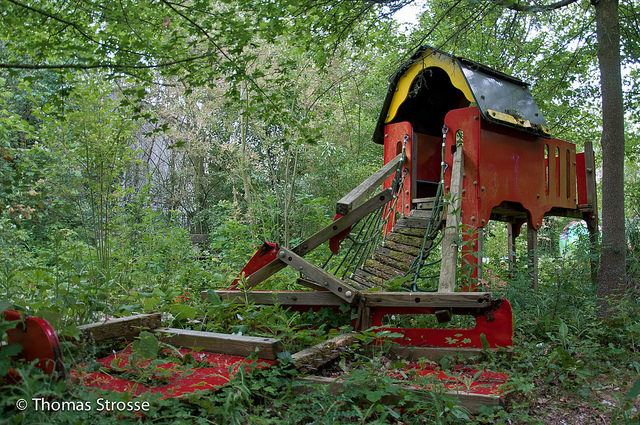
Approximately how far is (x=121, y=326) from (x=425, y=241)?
3.20 meters

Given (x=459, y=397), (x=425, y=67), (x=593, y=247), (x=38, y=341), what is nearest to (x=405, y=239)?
(x=593, y=247)

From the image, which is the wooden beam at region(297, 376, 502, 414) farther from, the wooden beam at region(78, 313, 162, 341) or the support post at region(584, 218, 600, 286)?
the support post at region(584, 218, 600, 286)

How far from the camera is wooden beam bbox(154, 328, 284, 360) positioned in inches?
119

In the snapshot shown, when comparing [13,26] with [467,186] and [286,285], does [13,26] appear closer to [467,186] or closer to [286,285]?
[286,285]

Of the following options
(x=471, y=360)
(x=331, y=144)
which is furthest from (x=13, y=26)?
(x=331, y=144)

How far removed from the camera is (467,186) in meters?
5.84

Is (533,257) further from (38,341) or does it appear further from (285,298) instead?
(38,341)

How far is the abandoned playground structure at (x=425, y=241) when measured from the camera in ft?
9.87

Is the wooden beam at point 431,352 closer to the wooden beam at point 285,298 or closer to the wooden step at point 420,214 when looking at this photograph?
the wooden beam at point 285,298

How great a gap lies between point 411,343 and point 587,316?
2111mm

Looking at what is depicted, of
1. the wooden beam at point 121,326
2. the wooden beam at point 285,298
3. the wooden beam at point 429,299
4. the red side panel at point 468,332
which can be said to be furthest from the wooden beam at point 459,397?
the wooden beam at point 121,326

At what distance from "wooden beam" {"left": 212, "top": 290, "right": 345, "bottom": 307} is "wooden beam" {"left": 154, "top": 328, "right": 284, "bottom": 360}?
73cm

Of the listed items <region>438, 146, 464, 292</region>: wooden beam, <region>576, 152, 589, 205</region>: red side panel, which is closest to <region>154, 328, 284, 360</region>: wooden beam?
<region>438, 146, 464, 292</region>: wooden beam

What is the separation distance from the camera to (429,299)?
364 cm
